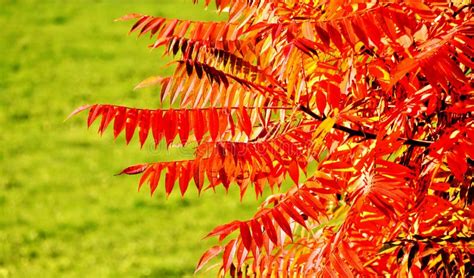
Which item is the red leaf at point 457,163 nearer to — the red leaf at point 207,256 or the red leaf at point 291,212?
the red leaf at point 291,212

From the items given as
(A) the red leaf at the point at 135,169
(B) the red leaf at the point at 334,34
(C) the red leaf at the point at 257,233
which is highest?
(B) the red leaf at the point at 334,34

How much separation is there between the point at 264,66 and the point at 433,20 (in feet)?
2.18

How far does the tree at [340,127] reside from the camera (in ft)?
8.30

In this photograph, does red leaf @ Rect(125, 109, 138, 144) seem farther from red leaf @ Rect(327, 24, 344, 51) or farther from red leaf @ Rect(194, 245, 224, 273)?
red leaf @ Rect(327, 24, 344, 51)

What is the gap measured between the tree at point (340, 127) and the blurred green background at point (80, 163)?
5.30m

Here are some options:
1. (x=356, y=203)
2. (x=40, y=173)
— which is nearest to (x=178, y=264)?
(x=40, y=173)

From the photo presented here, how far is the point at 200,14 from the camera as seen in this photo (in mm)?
14398

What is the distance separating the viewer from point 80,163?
10.5 m

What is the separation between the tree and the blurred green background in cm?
530

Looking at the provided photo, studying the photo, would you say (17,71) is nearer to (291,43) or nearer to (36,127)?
(36,127)

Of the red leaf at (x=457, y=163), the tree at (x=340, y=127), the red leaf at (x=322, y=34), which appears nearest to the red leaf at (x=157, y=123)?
the tree at (x=340, y=127)

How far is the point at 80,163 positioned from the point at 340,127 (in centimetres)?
815

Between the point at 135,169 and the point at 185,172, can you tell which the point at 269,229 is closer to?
the point at 185,172

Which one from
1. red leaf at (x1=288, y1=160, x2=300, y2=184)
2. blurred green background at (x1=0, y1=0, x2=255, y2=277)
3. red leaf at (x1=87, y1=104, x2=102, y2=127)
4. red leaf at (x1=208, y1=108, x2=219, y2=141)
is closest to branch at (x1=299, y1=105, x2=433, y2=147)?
red leaf at (x1=288, y1=160, x2=300, y2=184)
